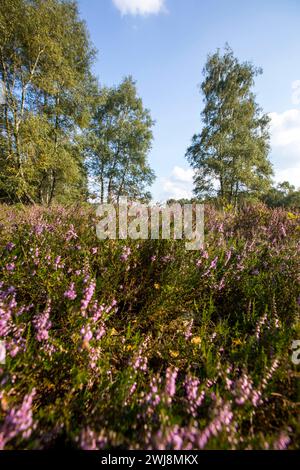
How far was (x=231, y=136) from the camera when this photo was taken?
63.1 ft

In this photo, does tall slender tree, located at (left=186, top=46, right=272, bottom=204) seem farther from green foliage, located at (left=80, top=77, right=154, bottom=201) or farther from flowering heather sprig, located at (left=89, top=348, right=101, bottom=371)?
flowering heather sprig, located at (left=89, top=348, right=101, bottom=371)

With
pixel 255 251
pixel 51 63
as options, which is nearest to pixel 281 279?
pixel 255 251

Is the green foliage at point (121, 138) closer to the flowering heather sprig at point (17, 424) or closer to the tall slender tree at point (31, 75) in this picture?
the tall slender tree at point (31, 75)

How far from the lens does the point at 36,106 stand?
A: 45.4 feet

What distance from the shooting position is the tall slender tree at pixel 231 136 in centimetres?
1814

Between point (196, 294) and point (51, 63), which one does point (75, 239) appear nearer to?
point (196, 294)

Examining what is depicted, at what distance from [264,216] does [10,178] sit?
11.1 meters

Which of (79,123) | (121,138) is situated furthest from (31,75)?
(121,138)

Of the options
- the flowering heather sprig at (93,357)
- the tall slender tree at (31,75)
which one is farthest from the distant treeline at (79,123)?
the flowering heather sprig at (93,357)

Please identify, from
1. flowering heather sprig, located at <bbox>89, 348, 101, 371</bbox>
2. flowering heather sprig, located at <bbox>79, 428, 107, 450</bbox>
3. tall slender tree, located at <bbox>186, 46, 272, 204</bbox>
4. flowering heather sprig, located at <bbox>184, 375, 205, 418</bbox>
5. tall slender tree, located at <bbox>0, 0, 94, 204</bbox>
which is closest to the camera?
flowering heather sprig, located at <bbox>79, 428, 107, 450</bbox>

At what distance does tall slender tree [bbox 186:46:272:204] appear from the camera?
18141 millimetres

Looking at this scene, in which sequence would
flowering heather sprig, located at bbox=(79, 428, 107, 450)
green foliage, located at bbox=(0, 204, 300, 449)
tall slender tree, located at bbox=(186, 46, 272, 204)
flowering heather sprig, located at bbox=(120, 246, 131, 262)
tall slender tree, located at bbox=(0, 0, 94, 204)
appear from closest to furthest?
flowering heather sprig, located at bbox=(79, 428, 107, 450) → green foliage, located at bbox=(0, 204, 300, 449) → flowering heather sprig, located at bbox=(120, 246, 131, 262) → tall slender tree, located at bbox=(0, 0, 94, 204) → tall slender tree, located at bbox=(186, 46, 272, 204)

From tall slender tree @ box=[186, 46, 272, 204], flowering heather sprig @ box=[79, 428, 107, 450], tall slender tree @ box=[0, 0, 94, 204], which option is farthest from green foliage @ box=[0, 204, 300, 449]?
tall slender tree @ box=[186, 46, 272, 204]

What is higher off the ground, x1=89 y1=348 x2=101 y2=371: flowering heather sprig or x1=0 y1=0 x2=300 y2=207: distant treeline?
x1=0 y1=0 x2=300 y2=207: distant treeline
